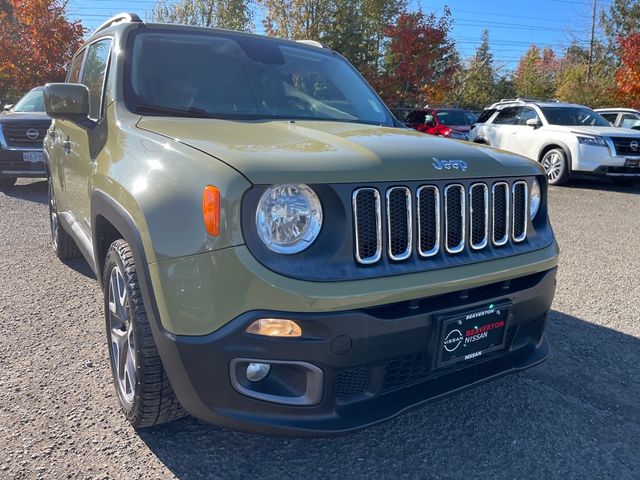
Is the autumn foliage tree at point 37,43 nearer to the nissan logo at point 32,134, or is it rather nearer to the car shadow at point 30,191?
the car shadow at point 30,191

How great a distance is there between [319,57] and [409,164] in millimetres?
1999

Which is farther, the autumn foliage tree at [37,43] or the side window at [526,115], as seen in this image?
the autumn foliage tree at [37,43]

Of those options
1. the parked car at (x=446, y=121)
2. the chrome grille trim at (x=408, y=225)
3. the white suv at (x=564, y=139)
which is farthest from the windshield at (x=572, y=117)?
the chrome grille trim at (x=408, y=225)

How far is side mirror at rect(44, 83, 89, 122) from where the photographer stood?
2.98 meters

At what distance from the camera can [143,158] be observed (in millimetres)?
2297

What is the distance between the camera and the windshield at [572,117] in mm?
11164

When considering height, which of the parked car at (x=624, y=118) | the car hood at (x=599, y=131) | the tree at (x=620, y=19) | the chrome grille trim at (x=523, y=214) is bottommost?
the chrome grille trim at (x=523, y=214)

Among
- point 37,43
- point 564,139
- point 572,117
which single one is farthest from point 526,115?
point 37,43

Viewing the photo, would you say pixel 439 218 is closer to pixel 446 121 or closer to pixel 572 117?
pixel 572 117

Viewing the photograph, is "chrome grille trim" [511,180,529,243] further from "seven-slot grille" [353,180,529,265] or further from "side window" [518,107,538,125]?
"side window" [518,107,538,125]

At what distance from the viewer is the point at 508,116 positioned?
1215cm

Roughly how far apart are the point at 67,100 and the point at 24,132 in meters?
6.65

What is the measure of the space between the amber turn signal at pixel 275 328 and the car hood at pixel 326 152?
1.56 ft

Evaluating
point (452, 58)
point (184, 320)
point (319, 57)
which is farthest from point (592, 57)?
point (184, 320)
